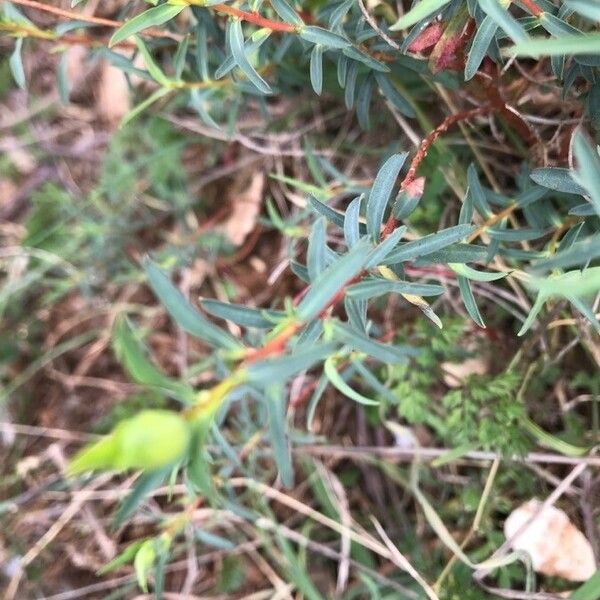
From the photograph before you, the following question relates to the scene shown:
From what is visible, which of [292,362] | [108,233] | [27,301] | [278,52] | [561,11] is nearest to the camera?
[292,362]

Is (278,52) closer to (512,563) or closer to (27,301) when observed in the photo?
(512,563)

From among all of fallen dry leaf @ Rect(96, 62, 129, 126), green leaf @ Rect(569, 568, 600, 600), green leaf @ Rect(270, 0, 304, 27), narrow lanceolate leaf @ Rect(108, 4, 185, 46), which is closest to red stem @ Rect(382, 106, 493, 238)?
green leaf @ Rect(270, 0, 304, 27)

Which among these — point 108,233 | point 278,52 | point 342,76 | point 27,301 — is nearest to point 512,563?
point 342,76

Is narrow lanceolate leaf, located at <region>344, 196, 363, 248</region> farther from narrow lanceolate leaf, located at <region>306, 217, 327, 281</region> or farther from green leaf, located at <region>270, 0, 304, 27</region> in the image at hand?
green leaf, located at <region>270, 0, 304, 27</region>

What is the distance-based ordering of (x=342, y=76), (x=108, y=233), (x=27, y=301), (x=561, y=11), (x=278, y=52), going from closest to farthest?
(x=561, y=11), (x=342, y=76), (x=278, y=52), (x=108, y=233), (x=27, y=301)

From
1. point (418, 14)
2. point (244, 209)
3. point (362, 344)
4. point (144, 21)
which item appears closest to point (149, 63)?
point (144, 21)

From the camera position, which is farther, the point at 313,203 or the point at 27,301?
the point at 27,301
